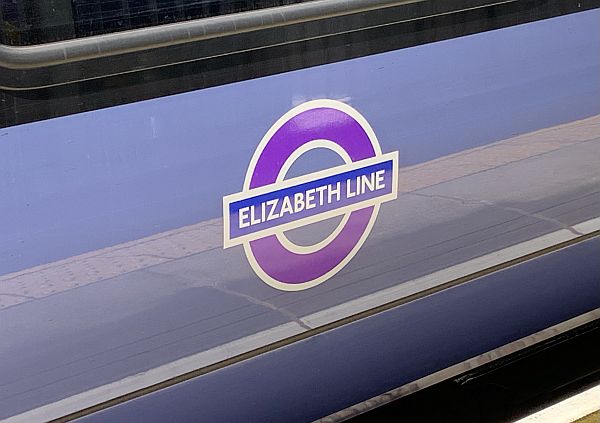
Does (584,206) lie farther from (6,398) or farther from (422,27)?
(6,398)

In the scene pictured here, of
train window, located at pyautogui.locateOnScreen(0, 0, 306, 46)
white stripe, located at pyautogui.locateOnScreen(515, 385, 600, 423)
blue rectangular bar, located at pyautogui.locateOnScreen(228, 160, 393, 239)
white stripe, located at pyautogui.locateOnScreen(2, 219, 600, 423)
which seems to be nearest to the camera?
train window, located at pyautogui.locateOnScreen(0, 0, 306, 46)

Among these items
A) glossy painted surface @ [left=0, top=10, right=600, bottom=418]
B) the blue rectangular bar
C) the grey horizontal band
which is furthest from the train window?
the blue rectangular bar

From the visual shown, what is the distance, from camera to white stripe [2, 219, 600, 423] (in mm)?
2197

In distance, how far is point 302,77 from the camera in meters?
2.39

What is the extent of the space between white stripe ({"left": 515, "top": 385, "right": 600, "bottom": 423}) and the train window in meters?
1.46

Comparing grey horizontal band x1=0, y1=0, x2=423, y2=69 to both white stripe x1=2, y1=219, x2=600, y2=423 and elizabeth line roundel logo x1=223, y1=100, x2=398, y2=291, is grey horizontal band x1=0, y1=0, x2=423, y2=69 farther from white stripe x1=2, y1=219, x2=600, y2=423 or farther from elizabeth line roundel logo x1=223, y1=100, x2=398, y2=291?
white stripe x1=2, y1=219, x2=600, y2=423

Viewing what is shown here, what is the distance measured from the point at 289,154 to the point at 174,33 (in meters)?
0.39

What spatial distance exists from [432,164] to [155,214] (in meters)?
0.79

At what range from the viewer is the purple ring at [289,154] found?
2.37 metres

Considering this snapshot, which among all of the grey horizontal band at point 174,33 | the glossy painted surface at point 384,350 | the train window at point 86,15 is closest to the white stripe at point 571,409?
the glossy painted surface at point 384,350

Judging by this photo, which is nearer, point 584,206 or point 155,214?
point 155,214

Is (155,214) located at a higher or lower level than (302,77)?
lower

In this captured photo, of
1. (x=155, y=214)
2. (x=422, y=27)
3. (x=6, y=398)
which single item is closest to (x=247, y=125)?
(x=155, y=214)

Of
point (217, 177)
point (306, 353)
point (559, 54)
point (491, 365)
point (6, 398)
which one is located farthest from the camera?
point (491, 365)
